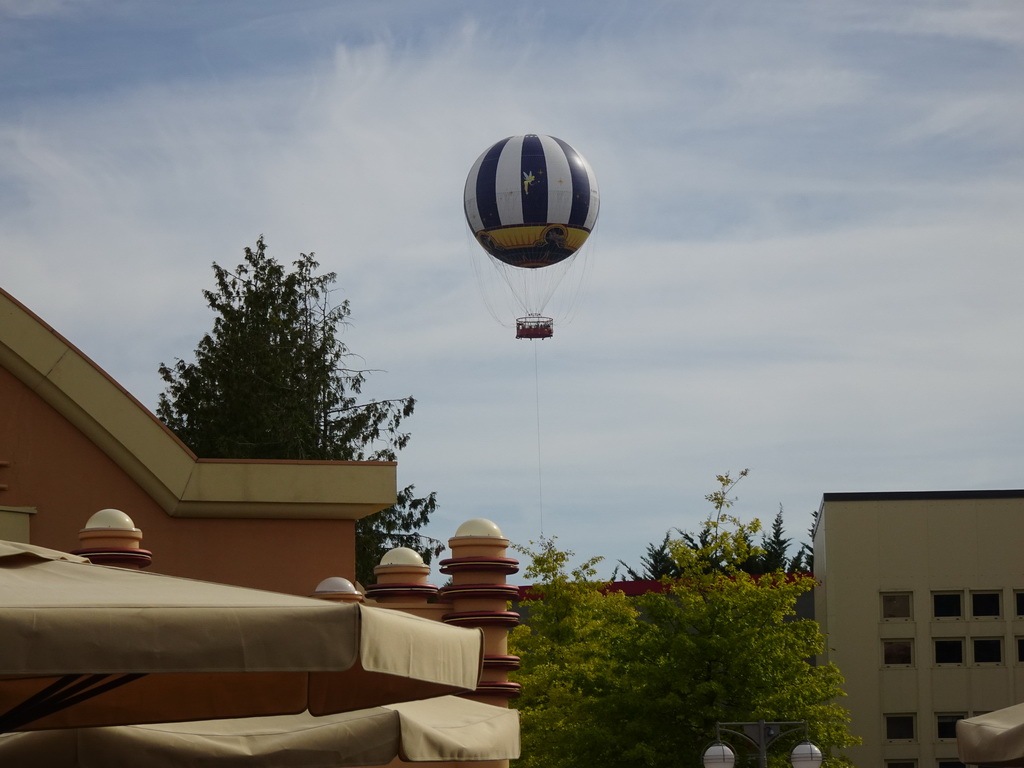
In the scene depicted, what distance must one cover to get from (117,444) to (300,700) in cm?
908

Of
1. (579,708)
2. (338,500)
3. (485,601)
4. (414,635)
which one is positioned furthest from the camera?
(579,708)

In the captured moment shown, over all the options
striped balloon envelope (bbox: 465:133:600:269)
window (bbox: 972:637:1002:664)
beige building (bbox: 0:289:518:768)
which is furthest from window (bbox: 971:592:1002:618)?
beige building (bbox: 0:289:518:768)

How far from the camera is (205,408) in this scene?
176 feet

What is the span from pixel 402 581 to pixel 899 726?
129ft

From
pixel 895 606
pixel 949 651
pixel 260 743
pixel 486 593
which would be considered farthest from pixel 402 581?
pixel 949 651

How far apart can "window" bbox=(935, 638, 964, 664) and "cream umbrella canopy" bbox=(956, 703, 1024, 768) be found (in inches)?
1647

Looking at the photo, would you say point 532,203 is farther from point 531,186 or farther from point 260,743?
point 260,743

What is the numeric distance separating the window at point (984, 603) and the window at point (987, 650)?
870 mm

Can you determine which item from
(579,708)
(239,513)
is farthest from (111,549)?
(579,708)

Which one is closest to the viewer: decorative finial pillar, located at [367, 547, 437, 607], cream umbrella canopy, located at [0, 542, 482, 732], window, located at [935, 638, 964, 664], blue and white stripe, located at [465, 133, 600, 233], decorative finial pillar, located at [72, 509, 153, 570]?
cream umbrella canopy, located at [0, 542, 482, 732]

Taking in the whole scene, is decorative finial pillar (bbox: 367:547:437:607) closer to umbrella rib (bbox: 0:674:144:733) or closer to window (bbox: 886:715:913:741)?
umbrella rib (bbox: 0:674:144:733)

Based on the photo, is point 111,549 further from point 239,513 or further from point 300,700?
point 300,700

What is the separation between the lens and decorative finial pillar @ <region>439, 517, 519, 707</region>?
14555 millimetres

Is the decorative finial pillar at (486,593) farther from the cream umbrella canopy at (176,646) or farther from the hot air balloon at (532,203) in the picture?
the hot air balloon at (532,203)
